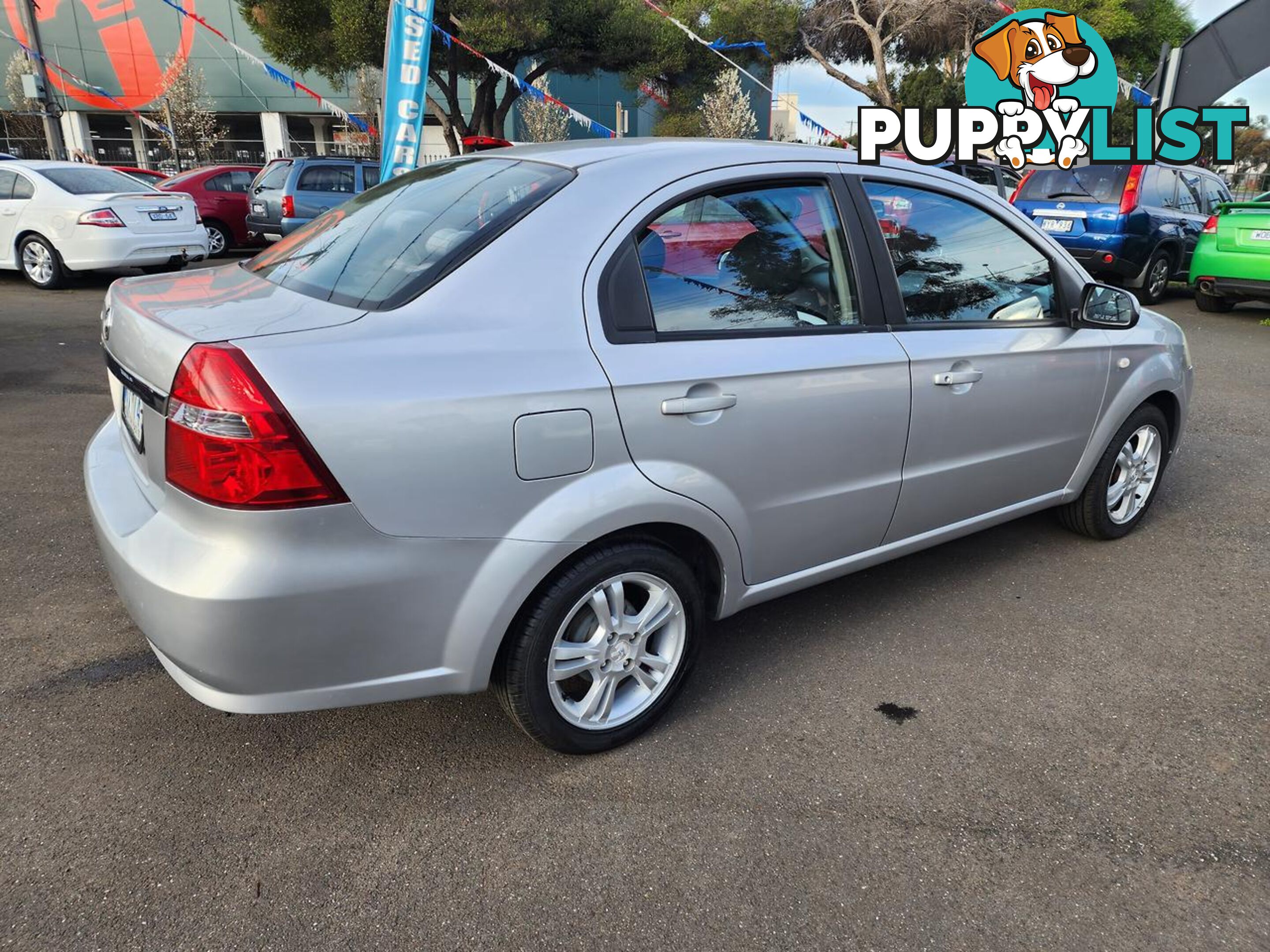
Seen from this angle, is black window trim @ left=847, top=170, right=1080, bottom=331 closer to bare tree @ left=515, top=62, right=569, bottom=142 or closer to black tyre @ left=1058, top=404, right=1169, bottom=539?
black tyre @ left=1058, top=404, right=1169, bottom=539

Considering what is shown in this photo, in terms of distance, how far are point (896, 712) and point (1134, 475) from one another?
6.76 ft

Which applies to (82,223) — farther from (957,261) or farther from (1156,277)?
(1156,277)

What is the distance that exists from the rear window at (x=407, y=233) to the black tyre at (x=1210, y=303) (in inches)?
416

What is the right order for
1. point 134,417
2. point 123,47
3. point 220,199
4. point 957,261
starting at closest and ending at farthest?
point 134,417 < point 957,261 < point 220,199 < point 123,47

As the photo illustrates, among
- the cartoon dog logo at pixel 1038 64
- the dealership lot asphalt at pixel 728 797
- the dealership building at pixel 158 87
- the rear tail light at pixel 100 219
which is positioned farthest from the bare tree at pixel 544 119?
the dealership lot asphalt at pixel 728 797

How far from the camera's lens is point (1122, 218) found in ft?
34.1

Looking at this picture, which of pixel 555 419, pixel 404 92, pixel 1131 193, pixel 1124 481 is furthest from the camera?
pixel 1131 193

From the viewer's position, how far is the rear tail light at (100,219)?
391 inches

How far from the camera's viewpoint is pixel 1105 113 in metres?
15.3

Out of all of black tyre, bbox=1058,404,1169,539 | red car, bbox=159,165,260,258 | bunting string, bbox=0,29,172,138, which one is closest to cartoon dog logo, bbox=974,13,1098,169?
black tyre, bbox=1058,404,1169,539

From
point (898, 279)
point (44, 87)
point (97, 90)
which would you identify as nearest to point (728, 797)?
point (898, 279)

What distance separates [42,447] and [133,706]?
3.00 metres

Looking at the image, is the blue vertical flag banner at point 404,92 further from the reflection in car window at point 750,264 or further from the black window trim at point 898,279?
the reflection in car window at point 750,264

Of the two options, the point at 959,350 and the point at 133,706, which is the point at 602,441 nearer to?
the point at 959,350
